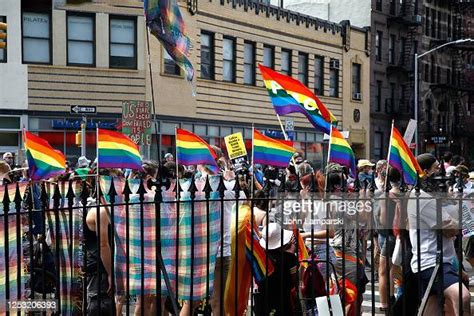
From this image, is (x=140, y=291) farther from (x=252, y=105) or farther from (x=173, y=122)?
(x=252, y=105)

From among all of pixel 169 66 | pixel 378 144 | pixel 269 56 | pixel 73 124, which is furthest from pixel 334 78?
pixel 73 124

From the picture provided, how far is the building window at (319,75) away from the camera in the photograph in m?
39.5

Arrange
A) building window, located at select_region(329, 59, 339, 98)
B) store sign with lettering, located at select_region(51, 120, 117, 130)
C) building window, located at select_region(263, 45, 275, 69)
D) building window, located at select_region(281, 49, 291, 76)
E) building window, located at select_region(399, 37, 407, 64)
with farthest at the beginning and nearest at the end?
building window, located at select_region(399, 37, 407, 64)
building window, located at select_region(329, 59, 339, 98)
building window, located at select_region(281, 49, 291, 76)
building window, located at select_region(263, 45, 275, 69)
store sign with lettering, located at select_region(51, 120, 117, 130)

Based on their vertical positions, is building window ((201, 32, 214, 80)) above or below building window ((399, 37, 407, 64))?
below

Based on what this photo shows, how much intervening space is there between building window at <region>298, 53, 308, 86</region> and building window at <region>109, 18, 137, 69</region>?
36.4 ft

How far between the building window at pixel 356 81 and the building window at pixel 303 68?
4.72 m

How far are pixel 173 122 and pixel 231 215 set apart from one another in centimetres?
2374

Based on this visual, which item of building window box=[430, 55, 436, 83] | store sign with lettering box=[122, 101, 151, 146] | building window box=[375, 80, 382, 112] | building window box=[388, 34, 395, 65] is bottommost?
store sign with lettering box=[122, 101, 151, 146]

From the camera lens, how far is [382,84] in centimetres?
4566

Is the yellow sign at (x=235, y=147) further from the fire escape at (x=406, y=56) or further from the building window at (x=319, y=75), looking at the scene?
the fire escape at (x=406, y=56)

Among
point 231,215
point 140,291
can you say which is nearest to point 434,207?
point 231,215

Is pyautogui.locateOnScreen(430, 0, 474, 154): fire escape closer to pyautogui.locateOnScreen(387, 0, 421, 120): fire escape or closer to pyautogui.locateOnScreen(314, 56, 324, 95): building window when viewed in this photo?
pyautogui.locateOnScreen(387, 0, 421, 120): fire escape

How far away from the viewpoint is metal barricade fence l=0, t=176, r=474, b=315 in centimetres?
585

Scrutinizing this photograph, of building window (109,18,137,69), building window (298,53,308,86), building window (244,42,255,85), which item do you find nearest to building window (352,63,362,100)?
building window (298,53,308,86)
